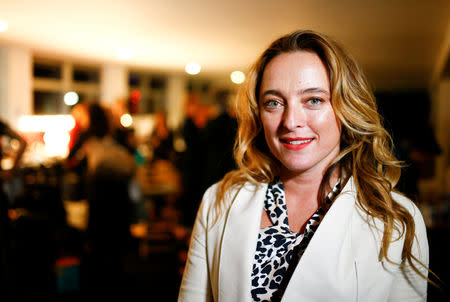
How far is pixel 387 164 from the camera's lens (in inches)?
45.9

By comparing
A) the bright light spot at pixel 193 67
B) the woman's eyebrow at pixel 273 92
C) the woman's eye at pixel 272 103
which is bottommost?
the woman's eye at pixel 272 103

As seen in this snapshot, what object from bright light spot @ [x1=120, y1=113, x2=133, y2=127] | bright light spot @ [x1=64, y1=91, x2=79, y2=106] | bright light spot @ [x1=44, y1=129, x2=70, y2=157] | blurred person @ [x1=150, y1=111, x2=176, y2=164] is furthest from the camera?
bright light spot @ [x1=64, y1=91, x2=79, y2=106]

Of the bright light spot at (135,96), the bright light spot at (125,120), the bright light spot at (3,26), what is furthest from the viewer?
the bright light spot at (135,96)

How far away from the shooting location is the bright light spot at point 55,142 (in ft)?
23.3

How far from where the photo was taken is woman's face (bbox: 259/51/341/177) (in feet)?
3.46

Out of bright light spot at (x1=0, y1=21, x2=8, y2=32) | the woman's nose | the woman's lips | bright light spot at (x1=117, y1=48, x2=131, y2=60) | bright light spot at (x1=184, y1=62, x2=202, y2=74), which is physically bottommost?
the woman's lips

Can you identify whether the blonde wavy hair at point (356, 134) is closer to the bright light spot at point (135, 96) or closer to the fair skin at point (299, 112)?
the fair skin at point (299, 112)

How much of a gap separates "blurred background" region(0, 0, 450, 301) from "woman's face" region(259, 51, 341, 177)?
0.33 meters

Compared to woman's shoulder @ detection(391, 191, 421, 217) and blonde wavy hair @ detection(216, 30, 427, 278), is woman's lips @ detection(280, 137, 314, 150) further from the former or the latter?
woman's shoulder @ detection(391, 191, 421, 217)

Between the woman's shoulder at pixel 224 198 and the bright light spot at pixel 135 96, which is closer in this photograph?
the woman's shoulder at pixel 224 198

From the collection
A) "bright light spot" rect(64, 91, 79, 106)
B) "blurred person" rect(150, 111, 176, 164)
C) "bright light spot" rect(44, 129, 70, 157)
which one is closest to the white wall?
"bright light spot" rect(44, 129, 70, 157)

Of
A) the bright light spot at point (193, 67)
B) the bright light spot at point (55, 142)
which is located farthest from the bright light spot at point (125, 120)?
the bright light spot at point (193, 67)

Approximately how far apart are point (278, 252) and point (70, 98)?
10.2 metres

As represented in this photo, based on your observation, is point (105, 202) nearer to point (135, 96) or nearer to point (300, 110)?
point (300, 110)
